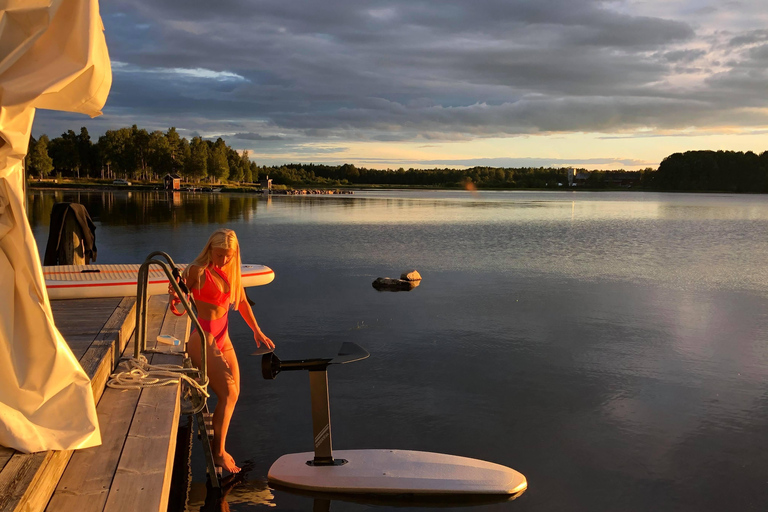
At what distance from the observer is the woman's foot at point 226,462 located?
6074mm

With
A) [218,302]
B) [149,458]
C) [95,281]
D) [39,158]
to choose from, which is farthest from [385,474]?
[39,158]

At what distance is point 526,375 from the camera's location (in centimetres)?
1030

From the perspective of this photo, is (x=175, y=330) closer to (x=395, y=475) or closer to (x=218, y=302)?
(x=218, y=302)

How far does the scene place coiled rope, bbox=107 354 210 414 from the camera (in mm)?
5168

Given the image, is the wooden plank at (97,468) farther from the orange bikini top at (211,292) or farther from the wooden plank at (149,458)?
the orange bikini top at (211,292)

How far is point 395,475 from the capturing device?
5.97 metres

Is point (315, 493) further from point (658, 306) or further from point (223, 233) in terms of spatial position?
point (658, 306)

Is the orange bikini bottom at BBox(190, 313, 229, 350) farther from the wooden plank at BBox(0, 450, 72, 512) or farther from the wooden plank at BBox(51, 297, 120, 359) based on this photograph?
the wooden plank at BBox(0, 450, 72, 512)

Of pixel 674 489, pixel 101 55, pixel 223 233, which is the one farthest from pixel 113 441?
pixel 674 489

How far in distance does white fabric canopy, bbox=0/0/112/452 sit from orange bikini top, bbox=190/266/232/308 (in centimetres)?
211

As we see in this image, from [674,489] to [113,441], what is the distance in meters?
5.57

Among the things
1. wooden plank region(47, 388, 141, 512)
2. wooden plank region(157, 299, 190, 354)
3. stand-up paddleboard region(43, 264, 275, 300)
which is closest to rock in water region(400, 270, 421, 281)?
stand-up paddleboard region(43, 264, 275, 300)

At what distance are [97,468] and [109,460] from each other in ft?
0.39

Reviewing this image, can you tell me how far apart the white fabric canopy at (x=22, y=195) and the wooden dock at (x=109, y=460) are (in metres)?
0.23
